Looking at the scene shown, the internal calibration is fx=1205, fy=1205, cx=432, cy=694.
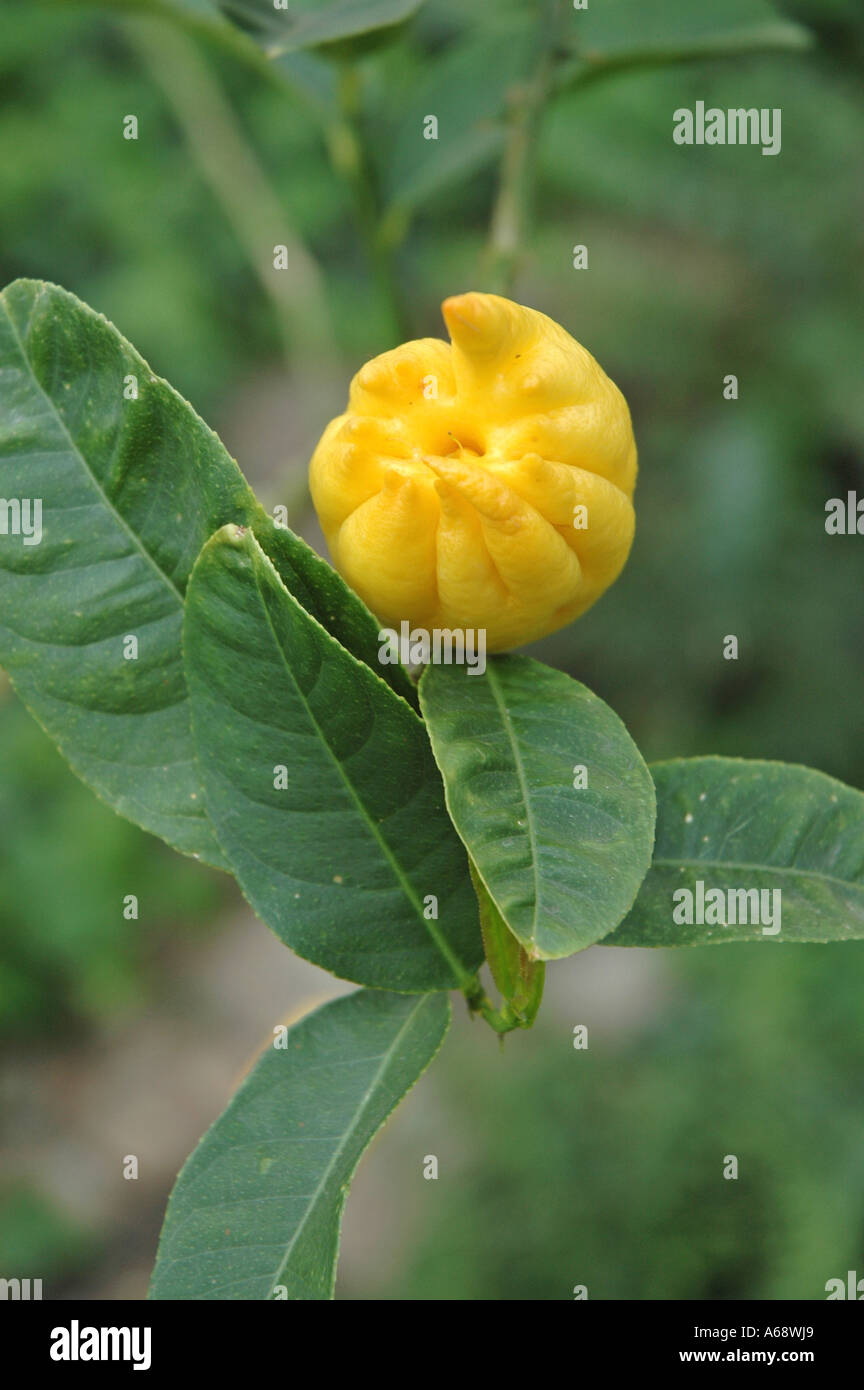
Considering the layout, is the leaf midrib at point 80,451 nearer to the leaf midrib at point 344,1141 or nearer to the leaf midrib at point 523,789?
the leaf midrib at point 523,789

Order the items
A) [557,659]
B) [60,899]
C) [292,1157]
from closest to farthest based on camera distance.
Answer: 1. [292,1157]
2. [60,899]
3. [557,659]

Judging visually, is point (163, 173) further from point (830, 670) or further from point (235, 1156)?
point (235, 1156)

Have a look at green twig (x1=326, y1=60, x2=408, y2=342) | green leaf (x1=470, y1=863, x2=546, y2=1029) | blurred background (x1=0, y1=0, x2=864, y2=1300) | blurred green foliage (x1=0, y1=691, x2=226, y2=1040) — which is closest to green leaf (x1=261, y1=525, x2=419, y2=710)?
green leaf (x1=470, y1=863, x2=546, y2=1029)

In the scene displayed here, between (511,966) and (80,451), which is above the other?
(80,451)

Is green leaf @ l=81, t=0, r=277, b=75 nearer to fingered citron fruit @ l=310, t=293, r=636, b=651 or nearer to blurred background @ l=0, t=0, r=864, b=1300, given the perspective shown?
blurred background @ l=0, t=0, r=864, b=1300

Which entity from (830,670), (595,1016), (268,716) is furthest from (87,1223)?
(268,716)

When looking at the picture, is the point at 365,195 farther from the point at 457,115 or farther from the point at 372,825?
the point at 372,825

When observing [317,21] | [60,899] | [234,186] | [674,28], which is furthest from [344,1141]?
[60,899]

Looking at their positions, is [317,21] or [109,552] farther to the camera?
[317,21]
